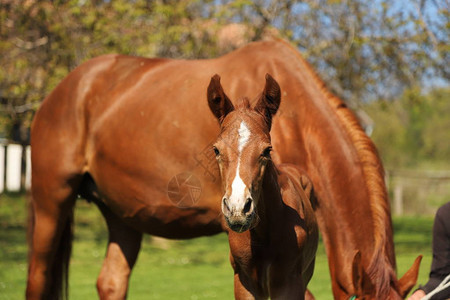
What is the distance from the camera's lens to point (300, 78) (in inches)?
180

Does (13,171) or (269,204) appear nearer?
(269,204)

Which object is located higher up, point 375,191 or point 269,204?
point 269,204

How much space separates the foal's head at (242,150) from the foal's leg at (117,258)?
2561 mm

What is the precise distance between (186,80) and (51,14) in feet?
24.6

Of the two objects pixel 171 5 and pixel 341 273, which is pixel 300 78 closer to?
pixel 341 273

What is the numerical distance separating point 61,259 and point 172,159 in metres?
1.54

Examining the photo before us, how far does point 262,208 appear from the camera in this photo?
3205 mm

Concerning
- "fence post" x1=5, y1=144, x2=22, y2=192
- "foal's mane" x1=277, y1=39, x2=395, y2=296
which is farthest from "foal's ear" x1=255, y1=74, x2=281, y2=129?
"fence post" x1=5, y1=144, x2=22, y2=192

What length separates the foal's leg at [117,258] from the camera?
5.26 meters

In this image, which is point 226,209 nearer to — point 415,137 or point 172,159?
point 172,159

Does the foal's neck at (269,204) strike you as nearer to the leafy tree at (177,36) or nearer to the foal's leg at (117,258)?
the foal's leg at (117,258)

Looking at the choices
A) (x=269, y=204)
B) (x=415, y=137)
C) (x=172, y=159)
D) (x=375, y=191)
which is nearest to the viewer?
(x=269, y=204)

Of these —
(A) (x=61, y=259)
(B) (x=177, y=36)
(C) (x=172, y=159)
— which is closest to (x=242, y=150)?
(C) (x=172, y=159)

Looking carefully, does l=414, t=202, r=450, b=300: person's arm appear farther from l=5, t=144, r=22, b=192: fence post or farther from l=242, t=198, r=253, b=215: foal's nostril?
l=5, t=144, r=22, b=192: fence post
